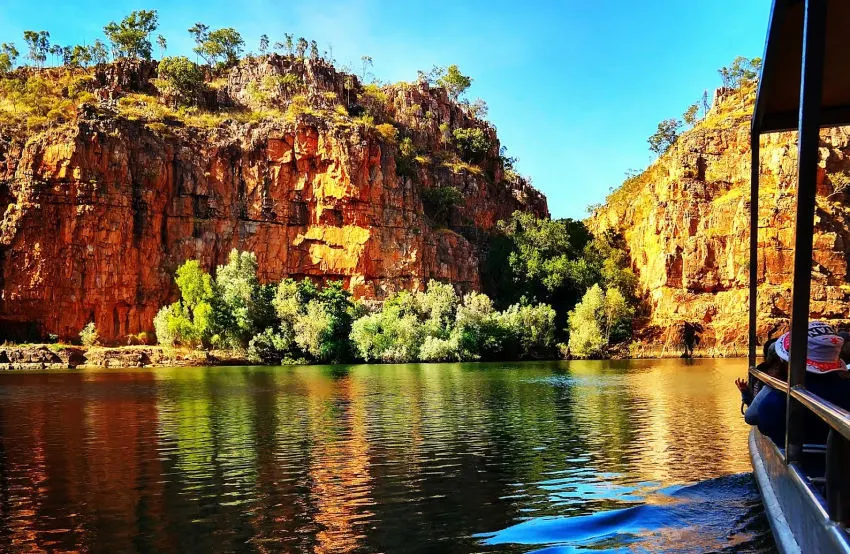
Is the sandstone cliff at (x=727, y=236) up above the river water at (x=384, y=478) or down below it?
above

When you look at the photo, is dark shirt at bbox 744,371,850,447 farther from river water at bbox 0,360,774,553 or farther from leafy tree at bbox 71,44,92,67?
leafy tree at bbox 71,44,92,67

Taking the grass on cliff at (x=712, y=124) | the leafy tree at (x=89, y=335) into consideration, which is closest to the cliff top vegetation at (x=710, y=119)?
the grass on cliff at (x=712, y=124)

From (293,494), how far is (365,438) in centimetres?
750

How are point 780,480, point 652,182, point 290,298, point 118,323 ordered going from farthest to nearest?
point 652,182 < point 118,323 < point 290,298 < point 780,480

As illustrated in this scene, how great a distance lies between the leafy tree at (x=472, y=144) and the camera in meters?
125

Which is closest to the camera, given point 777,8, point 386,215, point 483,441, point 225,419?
point 777,8

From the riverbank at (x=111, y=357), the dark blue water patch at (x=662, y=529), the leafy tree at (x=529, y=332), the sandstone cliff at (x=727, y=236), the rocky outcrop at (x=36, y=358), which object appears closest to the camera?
the dark blue water patch at (x=662, y=529)

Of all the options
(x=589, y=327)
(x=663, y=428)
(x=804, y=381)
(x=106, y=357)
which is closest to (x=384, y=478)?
(x=804, y=381)

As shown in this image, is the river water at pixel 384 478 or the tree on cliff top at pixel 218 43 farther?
the tree on cliff top at pixel 218 43

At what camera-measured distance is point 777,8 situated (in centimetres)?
720

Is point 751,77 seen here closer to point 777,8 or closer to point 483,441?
point 483,441

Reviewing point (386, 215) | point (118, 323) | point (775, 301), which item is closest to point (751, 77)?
point (775, 301)

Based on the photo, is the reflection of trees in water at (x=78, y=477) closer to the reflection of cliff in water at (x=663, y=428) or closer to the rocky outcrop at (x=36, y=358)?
the reflection of cliff in water at (x=663, y=428)

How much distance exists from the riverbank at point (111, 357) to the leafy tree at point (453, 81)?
79364mm
